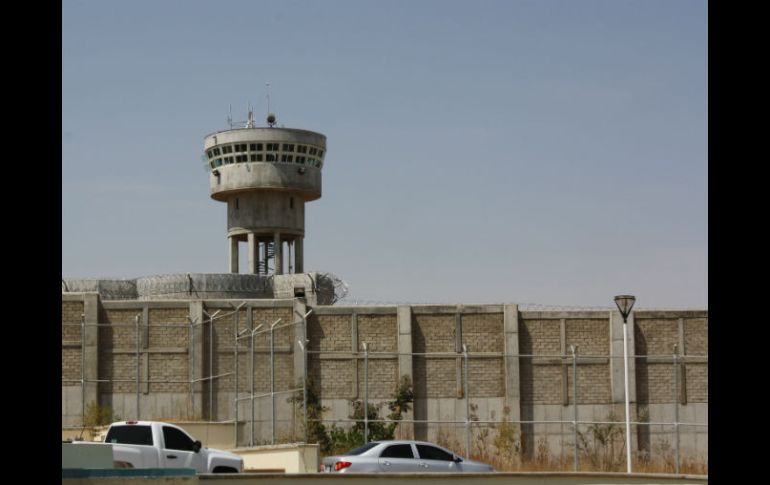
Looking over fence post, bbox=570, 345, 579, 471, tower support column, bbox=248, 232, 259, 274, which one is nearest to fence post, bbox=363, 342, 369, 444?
fence post, bbox=570, 345, 579, 471

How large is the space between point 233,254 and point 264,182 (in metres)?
5.33

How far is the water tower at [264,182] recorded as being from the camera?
2923 inches

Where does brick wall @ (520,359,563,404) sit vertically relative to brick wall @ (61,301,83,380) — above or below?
below

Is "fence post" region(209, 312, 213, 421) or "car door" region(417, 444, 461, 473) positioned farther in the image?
"fence post" region(209, 312, 213, 421)

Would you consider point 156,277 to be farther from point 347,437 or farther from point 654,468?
point 654,468

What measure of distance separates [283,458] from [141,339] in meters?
12.7

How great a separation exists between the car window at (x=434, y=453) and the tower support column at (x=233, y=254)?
48802 mm

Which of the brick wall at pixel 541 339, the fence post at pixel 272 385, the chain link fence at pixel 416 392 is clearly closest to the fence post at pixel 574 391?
the chain link fence at pixel 416 392

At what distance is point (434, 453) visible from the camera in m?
28.3

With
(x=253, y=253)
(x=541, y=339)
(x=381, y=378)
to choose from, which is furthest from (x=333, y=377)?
(x=253, y=253)

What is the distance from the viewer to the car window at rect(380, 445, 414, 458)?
27.4 m

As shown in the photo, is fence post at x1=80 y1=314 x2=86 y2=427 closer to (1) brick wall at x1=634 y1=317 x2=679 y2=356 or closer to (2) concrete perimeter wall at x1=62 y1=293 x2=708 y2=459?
(2) concrete perimeter wall at x1=62 y1=293 x2=708 y2=459

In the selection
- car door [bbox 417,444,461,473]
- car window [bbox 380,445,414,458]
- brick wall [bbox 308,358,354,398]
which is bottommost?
car door [bbox 417,444,461,473]
